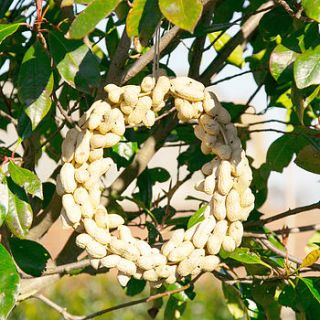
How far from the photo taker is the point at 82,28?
102cm

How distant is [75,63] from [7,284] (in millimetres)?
356

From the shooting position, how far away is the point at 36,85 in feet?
4.15

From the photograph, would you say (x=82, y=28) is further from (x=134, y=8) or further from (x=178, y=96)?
(x=178, y=96)

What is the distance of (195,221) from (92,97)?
0.38m

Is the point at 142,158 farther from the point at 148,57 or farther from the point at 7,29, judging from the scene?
the point at 7,29

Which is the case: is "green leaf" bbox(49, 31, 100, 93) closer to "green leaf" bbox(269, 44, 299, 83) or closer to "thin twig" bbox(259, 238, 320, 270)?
"green leaf" bbox(269, 44, 299, 83)

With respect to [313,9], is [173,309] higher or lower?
lower

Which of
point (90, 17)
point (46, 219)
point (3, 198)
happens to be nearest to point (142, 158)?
point (46, 219)

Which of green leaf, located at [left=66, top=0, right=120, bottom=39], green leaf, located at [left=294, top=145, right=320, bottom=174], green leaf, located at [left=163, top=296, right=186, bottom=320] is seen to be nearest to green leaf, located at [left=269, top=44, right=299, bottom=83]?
green leaf, located at [left=294, top=145, right=320, bottom=174]

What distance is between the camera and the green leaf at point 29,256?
155 centimetres

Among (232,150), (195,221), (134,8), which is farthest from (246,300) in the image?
(134,8)

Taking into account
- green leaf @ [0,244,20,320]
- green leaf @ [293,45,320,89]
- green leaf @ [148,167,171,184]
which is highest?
green leaf @ [293,45,320,89]

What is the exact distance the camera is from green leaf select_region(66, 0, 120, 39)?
1016 millimetres

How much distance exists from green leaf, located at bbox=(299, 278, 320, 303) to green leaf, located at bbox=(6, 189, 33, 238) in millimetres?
475
